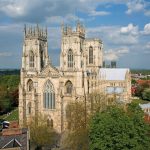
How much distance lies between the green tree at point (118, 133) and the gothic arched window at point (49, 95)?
25.5m

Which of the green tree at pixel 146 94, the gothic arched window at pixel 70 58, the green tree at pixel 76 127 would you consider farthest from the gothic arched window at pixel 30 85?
the green tree at pixel 146 94


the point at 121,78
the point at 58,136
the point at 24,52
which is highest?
the point at 24,52

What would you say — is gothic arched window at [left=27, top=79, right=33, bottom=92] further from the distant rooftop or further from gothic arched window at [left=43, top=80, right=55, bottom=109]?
the distant rooftop

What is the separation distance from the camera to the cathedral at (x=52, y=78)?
58.2 metres

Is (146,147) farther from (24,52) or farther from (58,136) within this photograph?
(24,52)

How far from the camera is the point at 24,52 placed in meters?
61.1

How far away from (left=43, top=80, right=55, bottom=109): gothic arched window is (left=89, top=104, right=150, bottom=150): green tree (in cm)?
2547

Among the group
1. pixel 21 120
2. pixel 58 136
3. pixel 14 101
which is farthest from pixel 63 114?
pixel 14 101

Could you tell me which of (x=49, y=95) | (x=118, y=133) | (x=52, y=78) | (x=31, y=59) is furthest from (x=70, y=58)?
(x=118, y=133)

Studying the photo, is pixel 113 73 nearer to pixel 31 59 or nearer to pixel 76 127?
pixel 31 59

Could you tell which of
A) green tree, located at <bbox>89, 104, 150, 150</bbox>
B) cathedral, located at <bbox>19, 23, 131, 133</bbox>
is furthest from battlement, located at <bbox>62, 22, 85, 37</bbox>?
green tree, located at <bbox>89, 104, 150, 150</bbox>

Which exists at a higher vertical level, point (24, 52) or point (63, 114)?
point (24, 52)

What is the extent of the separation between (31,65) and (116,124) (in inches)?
1268

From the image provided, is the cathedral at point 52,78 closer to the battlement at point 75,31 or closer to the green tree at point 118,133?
the battlement at point 75,31
